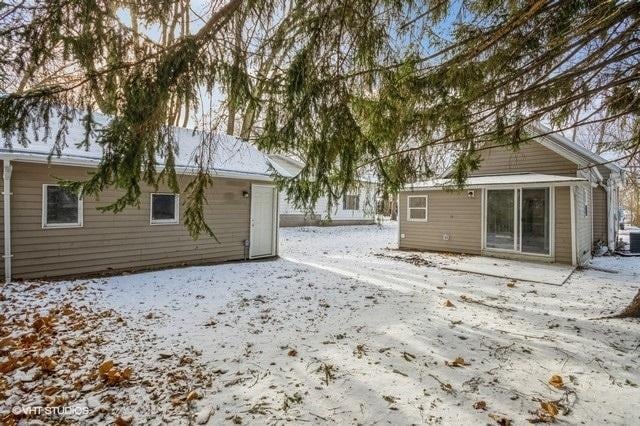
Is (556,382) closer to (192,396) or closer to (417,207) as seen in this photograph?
(192,396)

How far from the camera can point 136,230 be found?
7918mm

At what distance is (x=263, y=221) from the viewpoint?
34.0 ft

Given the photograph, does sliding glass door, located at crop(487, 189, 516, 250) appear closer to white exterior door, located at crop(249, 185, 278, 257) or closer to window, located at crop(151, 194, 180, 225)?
white exterior door, located at crop(249, 185, 278, 257)

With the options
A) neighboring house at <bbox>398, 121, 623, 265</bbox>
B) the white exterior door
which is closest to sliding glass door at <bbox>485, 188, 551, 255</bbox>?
neighboring house at <bbox>398, 121, 623, 265</bbox>

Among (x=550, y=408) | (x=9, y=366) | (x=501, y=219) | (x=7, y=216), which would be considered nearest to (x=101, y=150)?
(x=7, y=216)

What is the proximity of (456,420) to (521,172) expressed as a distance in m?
→ 11.3

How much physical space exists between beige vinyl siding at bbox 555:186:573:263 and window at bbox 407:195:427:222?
4074mm

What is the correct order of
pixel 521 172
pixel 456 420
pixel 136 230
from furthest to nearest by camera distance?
1. pixel 521 172
2. pixel 136 230
3. pixel 456 420

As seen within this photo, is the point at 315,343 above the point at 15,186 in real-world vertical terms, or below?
below

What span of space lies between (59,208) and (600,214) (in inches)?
700

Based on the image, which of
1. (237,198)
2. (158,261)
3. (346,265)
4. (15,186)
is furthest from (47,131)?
(346,265)

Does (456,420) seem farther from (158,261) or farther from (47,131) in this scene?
(158,261)

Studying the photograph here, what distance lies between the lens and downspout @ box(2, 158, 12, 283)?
20.0 feet

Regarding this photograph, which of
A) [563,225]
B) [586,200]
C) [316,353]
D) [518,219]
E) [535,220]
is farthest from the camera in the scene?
[586,200]
